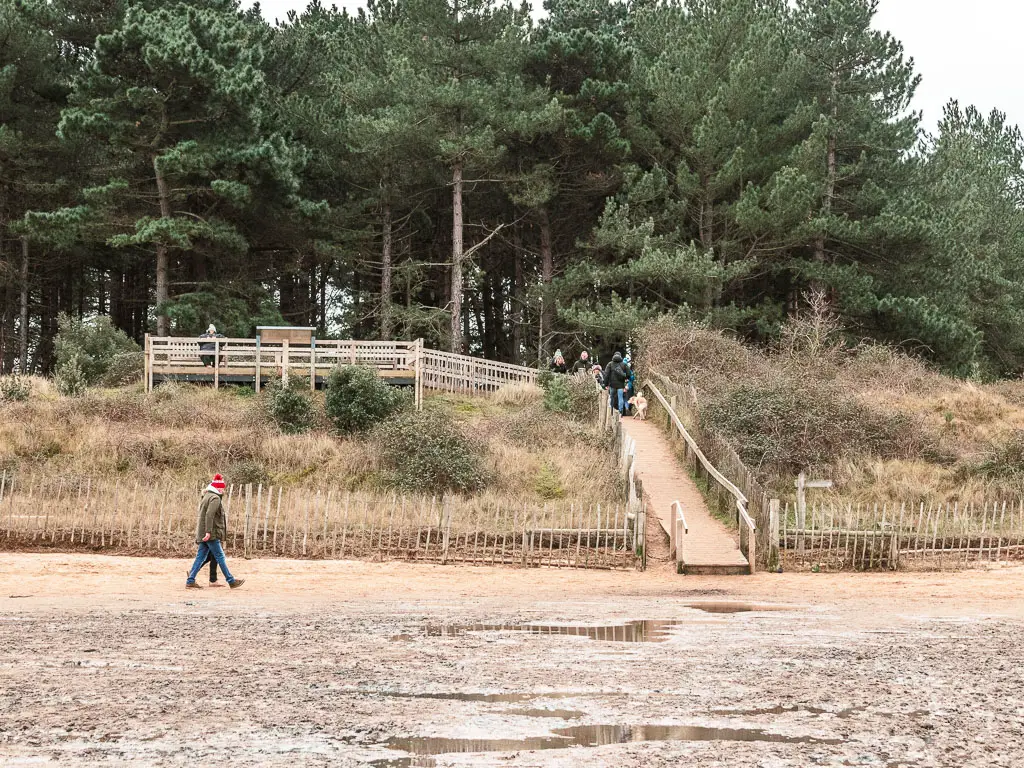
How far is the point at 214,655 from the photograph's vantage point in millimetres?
11016

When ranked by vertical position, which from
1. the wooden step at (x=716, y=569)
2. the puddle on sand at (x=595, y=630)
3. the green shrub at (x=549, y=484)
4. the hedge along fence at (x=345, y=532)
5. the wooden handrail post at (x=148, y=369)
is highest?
the wooden handrail post at (x=148, y=369)

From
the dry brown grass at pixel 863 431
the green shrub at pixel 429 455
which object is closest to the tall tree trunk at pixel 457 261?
the dry brown grass at pixel 863 431

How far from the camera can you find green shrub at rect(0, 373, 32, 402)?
28.9 metres

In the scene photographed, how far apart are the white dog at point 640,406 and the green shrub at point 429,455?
614 centimetres

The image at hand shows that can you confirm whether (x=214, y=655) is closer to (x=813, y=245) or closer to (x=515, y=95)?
(x=515, y=95)

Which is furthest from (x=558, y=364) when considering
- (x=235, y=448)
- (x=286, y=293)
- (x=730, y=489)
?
(x=286, y=293)

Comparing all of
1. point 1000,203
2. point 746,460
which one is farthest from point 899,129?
point 746,460

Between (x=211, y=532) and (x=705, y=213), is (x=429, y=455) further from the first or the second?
(x=705, y=213)

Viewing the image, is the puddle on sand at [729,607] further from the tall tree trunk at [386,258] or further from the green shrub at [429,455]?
the tall tree trunk at [386,258]

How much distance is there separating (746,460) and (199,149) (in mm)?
23195

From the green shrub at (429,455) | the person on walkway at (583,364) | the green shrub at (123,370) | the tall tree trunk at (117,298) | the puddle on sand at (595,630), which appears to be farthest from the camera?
the tall tree trunk at (117,298)

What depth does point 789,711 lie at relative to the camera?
9.01m

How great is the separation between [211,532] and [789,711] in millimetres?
9819

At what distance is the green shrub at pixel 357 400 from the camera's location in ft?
89.2
